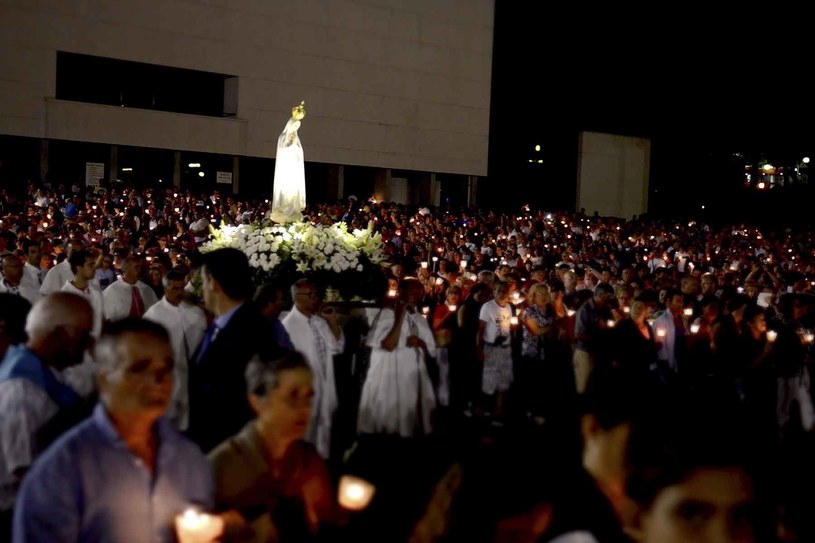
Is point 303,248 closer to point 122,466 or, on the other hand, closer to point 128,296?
point 128,296

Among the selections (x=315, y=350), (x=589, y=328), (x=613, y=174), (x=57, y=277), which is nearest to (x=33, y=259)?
(x=57, y=277)

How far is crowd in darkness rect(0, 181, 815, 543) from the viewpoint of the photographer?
10.0 feet

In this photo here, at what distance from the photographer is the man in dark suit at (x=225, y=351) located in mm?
4746

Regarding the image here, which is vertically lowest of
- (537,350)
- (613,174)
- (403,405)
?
(403,405)

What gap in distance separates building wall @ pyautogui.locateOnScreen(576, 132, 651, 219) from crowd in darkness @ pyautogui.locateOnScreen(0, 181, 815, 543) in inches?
1151

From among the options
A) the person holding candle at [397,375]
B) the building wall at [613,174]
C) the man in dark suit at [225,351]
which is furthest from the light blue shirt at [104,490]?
the building wall at [613,174]

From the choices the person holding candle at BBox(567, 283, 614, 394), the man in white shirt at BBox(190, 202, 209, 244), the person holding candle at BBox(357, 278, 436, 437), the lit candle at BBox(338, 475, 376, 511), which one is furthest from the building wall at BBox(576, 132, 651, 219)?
the lit candle at BBox(338, 475, 376, 511)

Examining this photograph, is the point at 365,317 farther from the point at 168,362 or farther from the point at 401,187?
the point at 401,187

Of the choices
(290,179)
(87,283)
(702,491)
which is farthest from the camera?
(290,179)

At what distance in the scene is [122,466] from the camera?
3.11 meters

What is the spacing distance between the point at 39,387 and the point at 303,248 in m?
8.68

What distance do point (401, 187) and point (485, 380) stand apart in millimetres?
31203

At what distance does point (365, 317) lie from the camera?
1176 centimetres

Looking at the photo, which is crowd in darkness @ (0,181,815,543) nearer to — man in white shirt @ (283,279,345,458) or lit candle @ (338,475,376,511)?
man in white shirt @ (283,279,345,458)
